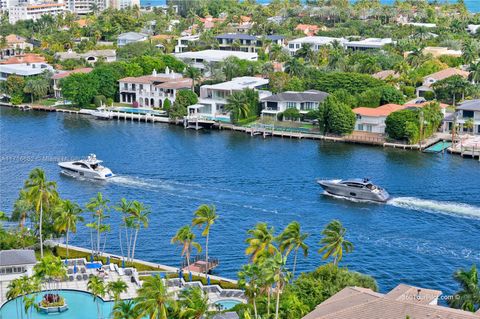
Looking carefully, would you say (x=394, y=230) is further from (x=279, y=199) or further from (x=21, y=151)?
(x=21, y=151)

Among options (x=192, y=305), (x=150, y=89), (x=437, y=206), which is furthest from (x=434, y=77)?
(x=192, y=305)

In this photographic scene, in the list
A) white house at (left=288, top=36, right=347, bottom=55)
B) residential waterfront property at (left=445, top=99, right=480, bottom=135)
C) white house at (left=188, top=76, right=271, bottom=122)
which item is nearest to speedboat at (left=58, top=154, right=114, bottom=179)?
white house at (left=188, top=76, right=271, bottom=122)

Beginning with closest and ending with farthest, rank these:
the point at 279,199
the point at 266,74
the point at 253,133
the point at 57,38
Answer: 1. the point at 279,199
2. the point at 253,133
3. the point at 266,74
4. the point at 57,38

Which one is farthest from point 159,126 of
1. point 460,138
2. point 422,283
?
point 422,283

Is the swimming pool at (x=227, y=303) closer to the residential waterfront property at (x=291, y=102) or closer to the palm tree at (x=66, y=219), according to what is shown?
the palm tree at (x=66, y=219)

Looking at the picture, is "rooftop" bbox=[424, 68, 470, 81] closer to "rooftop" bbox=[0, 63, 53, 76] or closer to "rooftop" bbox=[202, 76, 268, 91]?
"rooftop" bbox=[202, 76, 268, 91]

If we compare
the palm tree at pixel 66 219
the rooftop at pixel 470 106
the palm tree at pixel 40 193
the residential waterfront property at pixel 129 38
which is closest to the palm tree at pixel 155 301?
the palm tree at pixel 66 219
